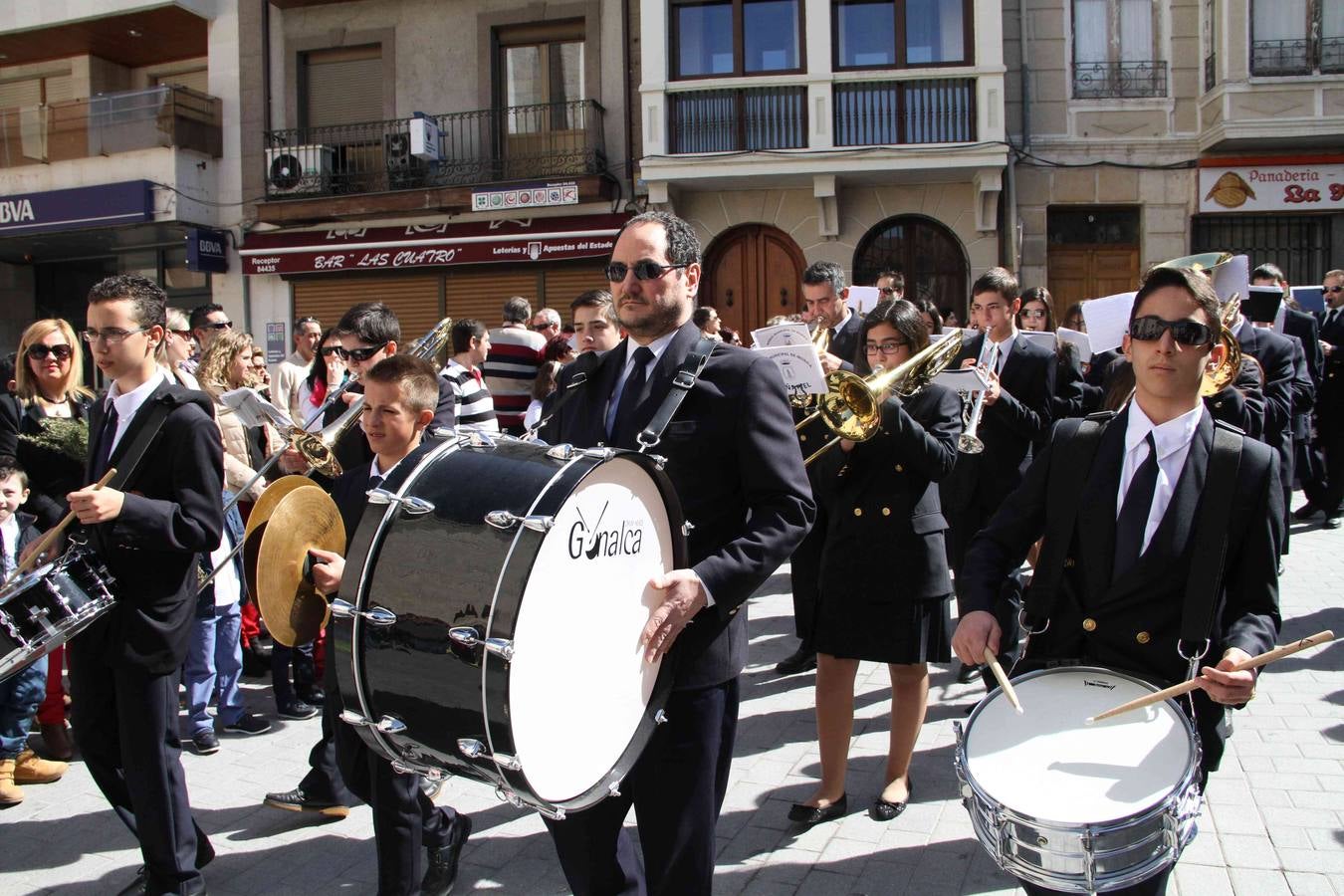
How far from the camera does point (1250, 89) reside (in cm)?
1437

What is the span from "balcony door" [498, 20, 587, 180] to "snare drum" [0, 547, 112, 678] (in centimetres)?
1388

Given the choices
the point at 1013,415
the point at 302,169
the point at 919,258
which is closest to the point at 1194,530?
the point at 1013,415

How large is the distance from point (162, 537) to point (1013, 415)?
3.76 metres

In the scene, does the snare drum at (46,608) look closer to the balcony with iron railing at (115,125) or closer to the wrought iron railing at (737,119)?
the wrought iron railing at (737,119)

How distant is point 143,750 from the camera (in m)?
3.30

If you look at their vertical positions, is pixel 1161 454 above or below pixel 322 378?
below

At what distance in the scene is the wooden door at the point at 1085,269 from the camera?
15.4 meters

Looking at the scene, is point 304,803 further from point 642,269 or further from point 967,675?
point 967,675

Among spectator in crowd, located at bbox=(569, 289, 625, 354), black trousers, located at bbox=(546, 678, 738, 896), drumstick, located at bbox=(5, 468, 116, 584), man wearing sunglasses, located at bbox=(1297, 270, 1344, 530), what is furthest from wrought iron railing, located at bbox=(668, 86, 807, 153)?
black trousers, located at bbox=(546, 678, 738, 896)

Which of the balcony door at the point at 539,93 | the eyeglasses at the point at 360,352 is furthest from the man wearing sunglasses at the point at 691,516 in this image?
the balcony door at the point at 539,93

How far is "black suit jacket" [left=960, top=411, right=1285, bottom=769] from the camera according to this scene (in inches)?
94.5

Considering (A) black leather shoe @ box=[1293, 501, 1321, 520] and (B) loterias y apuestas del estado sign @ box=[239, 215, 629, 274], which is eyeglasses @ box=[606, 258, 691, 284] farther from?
(B) loterias y apuestas del estado sign @ box=[239, 215, 629, 274]

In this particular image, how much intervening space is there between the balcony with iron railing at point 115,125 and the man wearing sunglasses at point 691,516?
16906 millimetres

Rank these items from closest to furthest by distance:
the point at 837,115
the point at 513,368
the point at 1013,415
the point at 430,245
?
the point at 1013,415, the point at 513,368, the point at 837,115, the point at 430,245
